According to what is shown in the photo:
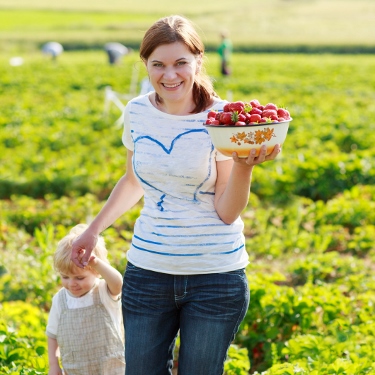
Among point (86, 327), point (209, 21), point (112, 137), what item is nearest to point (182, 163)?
point (86, 327)

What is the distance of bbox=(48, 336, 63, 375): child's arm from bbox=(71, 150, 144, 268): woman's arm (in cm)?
61

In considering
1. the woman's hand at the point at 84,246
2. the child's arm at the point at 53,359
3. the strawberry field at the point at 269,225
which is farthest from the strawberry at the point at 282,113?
the child's arm at the point at 53,359

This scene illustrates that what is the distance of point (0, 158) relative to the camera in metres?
10.1

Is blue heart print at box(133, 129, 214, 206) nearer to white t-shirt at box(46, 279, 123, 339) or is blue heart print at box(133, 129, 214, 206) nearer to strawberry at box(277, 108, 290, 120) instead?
strawberry at box(277, 108, 290, 120)

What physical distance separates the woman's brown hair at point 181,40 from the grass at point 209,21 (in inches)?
1256

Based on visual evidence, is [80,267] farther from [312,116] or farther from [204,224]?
[312,116]

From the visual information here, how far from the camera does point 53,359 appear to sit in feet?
11.0

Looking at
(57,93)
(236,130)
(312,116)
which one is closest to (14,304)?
(236,130)

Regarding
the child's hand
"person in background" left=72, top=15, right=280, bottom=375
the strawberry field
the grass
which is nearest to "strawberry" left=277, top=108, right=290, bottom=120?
"person in background" left=72, top=15, right=280, bottom=375

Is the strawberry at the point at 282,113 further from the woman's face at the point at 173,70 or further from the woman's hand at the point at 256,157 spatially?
the woman's face at the point at 173,70

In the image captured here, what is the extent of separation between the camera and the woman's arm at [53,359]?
10.9 ft

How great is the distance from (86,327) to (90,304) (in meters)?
0.10

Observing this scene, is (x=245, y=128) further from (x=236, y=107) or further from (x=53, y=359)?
(x=53, y=359)

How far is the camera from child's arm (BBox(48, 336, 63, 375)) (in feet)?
10.9
